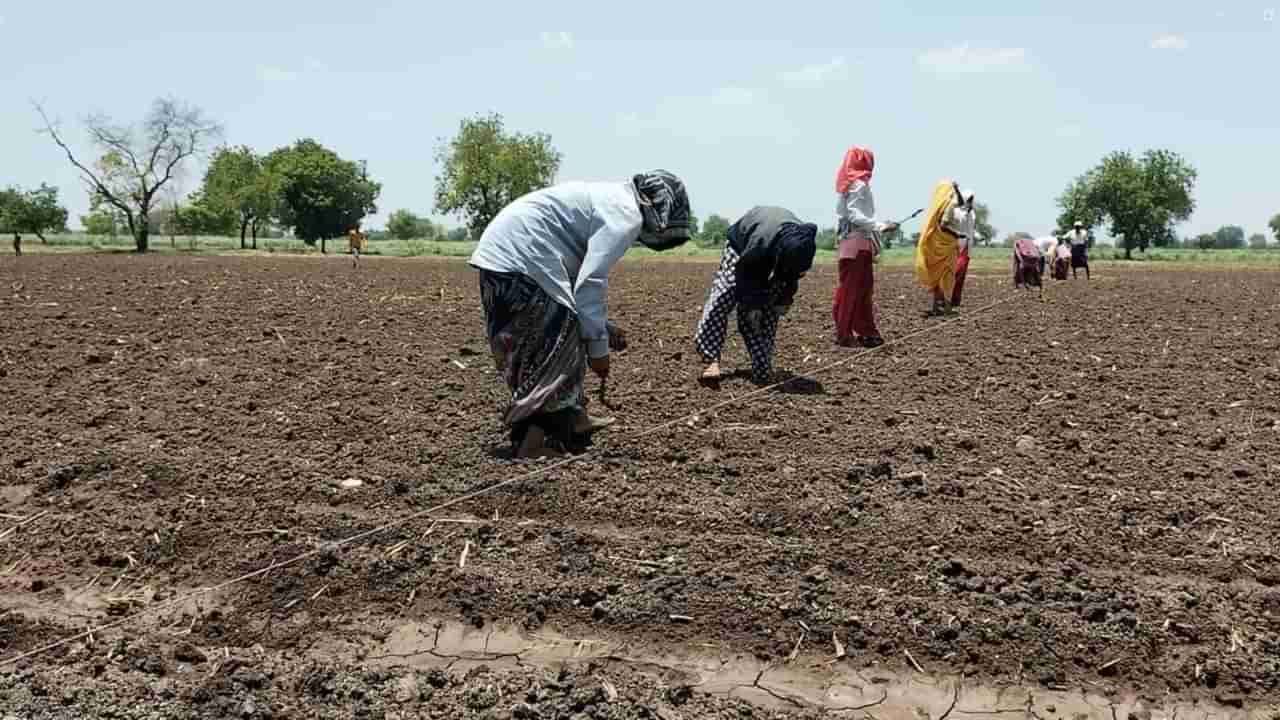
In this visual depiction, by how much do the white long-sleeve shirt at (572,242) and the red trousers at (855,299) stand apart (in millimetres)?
3655

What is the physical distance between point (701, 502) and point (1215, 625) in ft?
6.26

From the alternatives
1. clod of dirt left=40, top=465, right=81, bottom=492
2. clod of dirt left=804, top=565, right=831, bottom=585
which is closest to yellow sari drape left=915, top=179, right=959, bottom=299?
clod of dirt left=804, top=565, right=831, bottom=585

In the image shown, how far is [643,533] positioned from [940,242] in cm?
740

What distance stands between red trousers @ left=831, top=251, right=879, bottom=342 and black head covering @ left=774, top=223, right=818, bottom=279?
1.75 meters

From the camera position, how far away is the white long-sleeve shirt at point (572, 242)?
181 inches

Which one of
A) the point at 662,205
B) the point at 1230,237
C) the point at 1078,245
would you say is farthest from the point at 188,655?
the point at 1230,237

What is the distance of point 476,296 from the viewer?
1345cm

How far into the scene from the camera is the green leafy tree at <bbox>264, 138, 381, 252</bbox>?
72250 mm

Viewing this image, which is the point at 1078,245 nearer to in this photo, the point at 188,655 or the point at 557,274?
the point at 557,274

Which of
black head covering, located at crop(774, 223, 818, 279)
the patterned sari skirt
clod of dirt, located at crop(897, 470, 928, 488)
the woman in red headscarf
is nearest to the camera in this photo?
clod of dirt, located at crop(897, 470, 928, 488)

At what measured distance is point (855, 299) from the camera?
8.33m

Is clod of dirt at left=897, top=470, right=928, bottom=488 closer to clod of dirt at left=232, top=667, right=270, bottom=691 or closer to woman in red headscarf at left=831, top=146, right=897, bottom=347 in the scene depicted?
clod of dirt at left=232, top=667, right=270, bottom=691

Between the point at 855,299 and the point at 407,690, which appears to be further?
the point at 855,299

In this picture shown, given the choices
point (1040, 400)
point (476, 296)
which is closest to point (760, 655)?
point (1040, 400)
